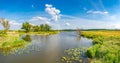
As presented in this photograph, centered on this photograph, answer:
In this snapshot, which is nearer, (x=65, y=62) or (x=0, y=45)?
(x=65, y=62)

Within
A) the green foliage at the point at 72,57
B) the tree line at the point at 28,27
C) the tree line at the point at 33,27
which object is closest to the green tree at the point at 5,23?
the tree line at the point at 28,27

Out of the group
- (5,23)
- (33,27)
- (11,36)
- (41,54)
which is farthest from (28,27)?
(41,54)

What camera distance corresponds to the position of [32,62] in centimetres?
1906

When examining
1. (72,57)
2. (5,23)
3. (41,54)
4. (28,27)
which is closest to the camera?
(72,57)

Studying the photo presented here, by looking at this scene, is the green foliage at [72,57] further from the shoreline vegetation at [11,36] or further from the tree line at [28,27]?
the tree line at [28,27]

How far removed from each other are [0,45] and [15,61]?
12.3m

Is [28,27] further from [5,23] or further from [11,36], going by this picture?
[11,36]

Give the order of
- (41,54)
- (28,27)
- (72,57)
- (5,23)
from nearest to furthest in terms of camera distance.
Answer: (72,57)
(41,54)
(5,23)
(28,27)

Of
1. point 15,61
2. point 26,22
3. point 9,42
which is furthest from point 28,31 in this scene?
point 15,61

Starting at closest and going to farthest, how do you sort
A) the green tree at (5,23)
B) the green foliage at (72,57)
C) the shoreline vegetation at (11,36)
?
1. the green foliage at (72,57)
2. the shoreline vegetation at (11,36)
3. the green tree at (5,23)

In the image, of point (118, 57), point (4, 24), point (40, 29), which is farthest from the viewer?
point (40, 29)

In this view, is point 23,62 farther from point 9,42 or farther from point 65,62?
point 9,42

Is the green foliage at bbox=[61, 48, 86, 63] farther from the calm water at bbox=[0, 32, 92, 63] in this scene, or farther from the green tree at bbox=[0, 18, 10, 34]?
the green tree at bbox=[0, 18, 10, 34]

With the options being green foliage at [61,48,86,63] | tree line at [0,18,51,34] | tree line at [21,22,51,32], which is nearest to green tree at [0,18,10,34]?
tree line at [0,18,51,34]
